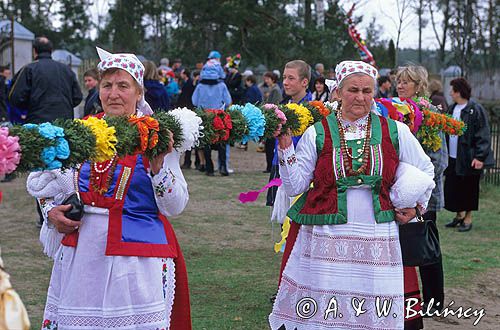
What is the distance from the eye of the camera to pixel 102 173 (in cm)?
420

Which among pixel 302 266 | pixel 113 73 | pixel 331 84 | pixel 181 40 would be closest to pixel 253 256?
pixel 331 84

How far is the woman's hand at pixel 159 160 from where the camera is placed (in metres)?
4.03

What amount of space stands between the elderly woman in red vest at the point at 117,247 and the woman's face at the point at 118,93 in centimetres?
33

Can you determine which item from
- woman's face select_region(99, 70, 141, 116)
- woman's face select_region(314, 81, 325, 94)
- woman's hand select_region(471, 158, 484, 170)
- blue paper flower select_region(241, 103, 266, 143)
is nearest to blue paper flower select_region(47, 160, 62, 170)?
woman's face select_region(99, 70, 141, 116)

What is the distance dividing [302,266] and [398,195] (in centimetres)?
75

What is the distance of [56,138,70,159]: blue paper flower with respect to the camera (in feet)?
11.3

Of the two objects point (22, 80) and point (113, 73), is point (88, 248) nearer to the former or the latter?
point (113, 73)

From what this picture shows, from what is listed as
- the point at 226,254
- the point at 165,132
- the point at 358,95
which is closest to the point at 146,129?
the point at 165,132

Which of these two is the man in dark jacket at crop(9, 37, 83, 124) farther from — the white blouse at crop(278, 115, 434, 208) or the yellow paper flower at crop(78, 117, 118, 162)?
the yellow paper flower at crop(78, 117, 118, 162)

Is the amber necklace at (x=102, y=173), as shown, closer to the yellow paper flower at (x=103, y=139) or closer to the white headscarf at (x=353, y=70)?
the yellow paper flower at (x=103, y=139)

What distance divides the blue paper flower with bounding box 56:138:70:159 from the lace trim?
104 centimetres

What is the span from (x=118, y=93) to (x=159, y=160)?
54 cm

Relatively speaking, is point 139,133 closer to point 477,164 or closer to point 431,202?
point 431,202

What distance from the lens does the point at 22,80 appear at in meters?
9.98
